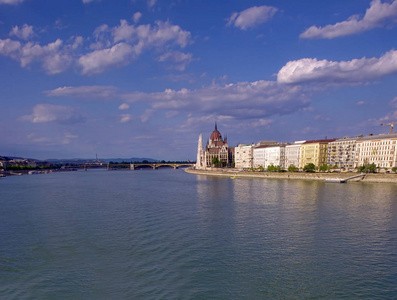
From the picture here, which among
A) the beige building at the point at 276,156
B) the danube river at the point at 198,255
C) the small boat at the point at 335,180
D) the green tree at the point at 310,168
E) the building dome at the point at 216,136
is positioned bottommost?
the danube river at the point at 198,255

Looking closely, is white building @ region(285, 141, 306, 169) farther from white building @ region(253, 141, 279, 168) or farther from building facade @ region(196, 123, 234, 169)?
building facade @ region(196, 123, 234, 169)

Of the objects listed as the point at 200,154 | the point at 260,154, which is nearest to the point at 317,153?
the point at 260,154

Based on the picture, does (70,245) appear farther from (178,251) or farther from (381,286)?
(381,286)

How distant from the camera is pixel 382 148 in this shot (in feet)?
238

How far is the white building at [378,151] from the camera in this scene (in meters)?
70.1

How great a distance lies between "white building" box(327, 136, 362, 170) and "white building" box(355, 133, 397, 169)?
6.03ft

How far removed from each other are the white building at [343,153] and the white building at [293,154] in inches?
410

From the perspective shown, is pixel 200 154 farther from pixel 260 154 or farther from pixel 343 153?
pixel 343 153

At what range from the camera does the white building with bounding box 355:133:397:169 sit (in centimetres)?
7006

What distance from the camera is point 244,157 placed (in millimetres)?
130500

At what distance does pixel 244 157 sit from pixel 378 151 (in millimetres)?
61180

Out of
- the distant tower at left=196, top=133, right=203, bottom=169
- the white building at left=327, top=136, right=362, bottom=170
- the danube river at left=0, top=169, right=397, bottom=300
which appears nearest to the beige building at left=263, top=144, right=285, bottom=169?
the white building at left=327, top=136, right=362, bottom=170

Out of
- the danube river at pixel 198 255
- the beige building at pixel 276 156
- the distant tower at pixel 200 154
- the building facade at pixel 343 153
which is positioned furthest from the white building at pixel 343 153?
the distant tower at pixel 200 154

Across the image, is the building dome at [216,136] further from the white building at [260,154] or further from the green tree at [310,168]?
the green tree at [310,168]
